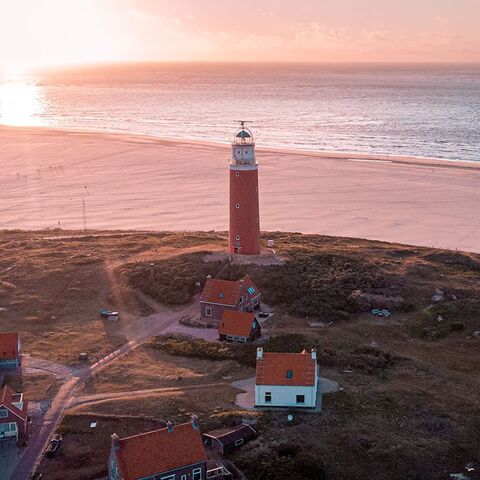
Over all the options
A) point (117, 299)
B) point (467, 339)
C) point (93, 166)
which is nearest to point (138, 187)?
point (93, 166)

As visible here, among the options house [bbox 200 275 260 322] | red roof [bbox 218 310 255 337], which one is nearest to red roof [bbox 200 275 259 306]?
house [bbox 200 275 260 322]

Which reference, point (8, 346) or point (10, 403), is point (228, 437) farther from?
point (8, 346)

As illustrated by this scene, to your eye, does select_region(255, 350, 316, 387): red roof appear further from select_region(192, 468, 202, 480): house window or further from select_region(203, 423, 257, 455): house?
select_region(192, 468, 202, 480): house window

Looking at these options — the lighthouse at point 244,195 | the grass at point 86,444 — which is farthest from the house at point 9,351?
the lighthouse at point 244,195

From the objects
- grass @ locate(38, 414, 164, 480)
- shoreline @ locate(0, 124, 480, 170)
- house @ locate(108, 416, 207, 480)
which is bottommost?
grass @ locate(38, 414, 164, 480)

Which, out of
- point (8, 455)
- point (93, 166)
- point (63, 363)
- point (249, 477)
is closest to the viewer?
point (249, 477)

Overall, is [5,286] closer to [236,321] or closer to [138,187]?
[236,321]

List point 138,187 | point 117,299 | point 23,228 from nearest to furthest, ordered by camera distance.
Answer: point 117,299 < point 23,228 < point 138,187

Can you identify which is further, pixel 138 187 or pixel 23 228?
pixel 138 187
